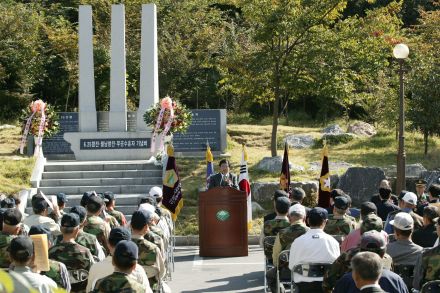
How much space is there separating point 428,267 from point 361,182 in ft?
55.7

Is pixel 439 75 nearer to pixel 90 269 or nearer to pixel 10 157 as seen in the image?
pixel 10 157

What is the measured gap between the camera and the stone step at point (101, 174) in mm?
25531

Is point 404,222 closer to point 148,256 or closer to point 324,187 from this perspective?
point 148,256

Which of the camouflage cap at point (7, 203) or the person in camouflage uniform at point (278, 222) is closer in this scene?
the person in camouflage uniform at point (278, 222)

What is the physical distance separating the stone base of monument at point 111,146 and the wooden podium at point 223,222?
10.2m

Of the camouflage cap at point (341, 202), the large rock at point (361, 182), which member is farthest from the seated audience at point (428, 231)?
the large rock at point (361, 182)

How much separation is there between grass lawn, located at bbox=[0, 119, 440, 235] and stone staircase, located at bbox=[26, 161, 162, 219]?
34.2 inches

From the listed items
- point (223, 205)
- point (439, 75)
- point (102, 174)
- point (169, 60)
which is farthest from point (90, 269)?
point (169, 60)

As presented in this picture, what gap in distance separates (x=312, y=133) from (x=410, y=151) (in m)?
5.01

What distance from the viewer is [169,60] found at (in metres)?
39.9

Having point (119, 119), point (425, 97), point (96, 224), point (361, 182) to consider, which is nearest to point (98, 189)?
point (119, 119)

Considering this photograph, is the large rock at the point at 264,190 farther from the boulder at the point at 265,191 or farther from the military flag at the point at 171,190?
the military flag at the point at 171,190

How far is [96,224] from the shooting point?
1105cm

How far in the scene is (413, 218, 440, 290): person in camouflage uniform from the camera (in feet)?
26.5
